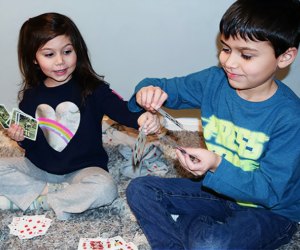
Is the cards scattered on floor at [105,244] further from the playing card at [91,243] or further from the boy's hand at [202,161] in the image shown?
the boy's hand at [202,161]

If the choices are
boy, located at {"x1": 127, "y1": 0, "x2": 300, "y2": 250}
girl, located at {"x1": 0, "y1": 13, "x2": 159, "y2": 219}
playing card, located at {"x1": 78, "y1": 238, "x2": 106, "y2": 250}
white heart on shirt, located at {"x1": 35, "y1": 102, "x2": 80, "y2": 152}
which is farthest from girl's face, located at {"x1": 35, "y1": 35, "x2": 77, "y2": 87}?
playing card, located at {"x1": 78, "y1": 238, "x2": 106, "y2": 250}

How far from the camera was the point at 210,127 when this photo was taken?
130cm

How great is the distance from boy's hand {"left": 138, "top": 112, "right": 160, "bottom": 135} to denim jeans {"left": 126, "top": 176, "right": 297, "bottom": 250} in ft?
0.64

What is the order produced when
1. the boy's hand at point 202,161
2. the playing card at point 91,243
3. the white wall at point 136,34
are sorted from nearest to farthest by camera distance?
A: the boy's hand at point 202,161
the playing card at point 91,243
the white wall at point 136,34

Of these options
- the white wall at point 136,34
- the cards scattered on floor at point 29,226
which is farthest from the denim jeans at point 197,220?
the white wall at point 136,34

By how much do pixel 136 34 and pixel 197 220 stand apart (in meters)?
0.90

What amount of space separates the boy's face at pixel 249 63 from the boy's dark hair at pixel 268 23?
2 cm

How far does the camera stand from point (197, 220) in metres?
1.31

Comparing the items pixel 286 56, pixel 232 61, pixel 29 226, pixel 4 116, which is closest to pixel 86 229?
pixel 29 226

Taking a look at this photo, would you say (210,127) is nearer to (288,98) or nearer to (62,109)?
(288,98)

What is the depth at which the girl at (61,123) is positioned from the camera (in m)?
1.47

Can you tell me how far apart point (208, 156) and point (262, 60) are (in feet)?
0.97

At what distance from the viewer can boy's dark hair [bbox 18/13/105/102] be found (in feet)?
4.75

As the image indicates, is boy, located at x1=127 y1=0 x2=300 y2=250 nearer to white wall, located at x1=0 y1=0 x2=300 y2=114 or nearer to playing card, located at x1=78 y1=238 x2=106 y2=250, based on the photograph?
playing card, located at x1=78 y1=238 x2=106 y2=250
